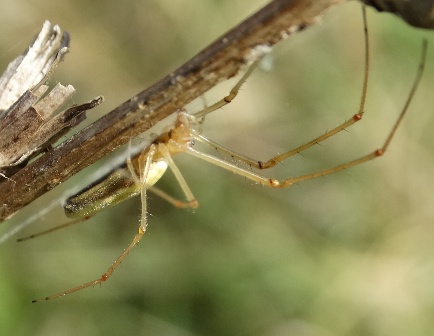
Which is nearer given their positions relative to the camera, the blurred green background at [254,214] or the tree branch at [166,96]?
the tree branch at [166,96]

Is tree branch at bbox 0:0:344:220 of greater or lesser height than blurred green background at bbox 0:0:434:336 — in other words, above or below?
above

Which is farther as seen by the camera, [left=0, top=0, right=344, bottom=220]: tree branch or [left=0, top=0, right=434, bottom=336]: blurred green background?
[left=0, top=0, right=434, bottom=336]: blurred green background

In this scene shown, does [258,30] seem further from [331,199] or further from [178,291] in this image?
[331,199]

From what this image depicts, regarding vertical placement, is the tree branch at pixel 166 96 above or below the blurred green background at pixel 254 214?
above

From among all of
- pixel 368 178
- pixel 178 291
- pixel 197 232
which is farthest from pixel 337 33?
pixel 178 291
